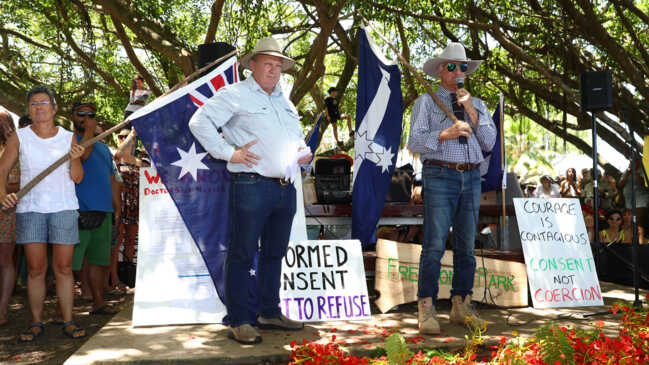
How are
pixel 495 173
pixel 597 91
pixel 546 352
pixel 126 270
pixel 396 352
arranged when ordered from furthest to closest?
1. pixel 126 270
2. pixel 495 173
3. pixel 597 91
4. pixel 546 352
5. pixel 396 352

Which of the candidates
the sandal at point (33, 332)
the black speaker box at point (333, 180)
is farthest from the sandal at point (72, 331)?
the black speaker box at point (333, 180)

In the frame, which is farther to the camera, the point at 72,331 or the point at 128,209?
the point at 128,209

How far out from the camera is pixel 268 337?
14.4ft

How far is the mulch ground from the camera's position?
422 cm

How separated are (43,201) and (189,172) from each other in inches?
43.8

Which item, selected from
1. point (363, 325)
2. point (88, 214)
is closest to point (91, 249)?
point (88, 214)

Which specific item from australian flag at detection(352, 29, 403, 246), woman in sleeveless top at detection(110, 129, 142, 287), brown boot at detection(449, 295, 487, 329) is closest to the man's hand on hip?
brown boot at detection(449, 295, 487, 329)

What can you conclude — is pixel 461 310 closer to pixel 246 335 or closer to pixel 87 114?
pixel 246 335

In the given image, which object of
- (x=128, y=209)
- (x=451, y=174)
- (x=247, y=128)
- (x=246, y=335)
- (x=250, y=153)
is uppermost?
(x=247, y=128)

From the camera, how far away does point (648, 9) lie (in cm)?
1504

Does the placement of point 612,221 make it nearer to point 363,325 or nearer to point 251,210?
point 363,325

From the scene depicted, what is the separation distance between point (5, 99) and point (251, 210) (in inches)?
351

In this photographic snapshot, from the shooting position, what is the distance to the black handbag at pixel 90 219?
5223mm

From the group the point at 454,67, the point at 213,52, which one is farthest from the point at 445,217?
the point at 213,52
